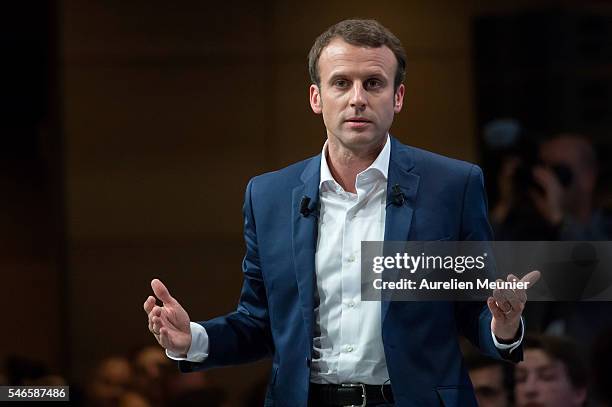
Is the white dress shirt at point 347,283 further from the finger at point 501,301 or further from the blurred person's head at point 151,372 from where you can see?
the blurred person's head at point 151,372

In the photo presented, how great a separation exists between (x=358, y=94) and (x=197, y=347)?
2.49 ft

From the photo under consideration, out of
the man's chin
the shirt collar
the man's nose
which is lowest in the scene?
the shirt collar

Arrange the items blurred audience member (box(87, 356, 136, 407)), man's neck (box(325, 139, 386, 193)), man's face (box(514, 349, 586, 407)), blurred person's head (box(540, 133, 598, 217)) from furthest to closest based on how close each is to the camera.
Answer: blurred audience member (box(87, 356, 136, 407))
blurred person's head (box(540, 133, 598, 217))
man's face (box(514, 349, 586, 407))
man's neck (box(325, 139, 386, 193))

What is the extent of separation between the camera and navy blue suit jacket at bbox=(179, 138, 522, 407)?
2.79 meters

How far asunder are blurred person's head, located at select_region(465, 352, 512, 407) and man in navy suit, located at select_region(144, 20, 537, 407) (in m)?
1.13

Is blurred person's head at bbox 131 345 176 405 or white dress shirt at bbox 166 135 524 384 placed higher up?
white dress shirt at bbox 166 135 524 384

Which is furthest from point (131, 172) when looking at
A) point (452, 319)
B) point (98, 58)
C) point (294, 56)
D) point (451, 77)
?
point (452, 319)

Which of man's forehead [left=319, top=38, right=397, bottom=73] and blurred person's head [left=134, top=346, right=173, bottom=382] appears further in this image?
blurred person's head [left=134, top=346, right=173, bottom=382]

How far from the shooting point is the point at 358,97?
9.57 ft

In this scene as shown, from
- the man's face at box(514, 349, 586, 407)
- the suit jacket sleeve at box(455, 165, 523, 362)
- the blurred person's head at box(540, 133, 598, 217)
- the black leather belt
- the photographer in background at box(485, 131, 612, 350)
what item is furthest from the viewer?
the blurred person's head at box(540, 133, 598, 217)

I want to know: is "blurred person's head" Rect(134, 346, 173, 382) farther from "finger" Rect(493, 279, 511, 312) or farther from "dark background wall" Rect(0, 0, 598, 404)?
"finger" Rect(493, 279, 511, 312)

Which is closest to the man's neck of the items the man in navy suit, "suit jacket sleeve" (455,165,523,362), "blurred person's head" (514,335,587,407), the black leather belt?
the man in navy suit

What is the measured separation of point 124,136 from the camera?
14.5 ft

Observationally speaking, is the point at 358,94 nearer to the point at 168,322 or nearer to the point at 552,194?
the point at 168,322
